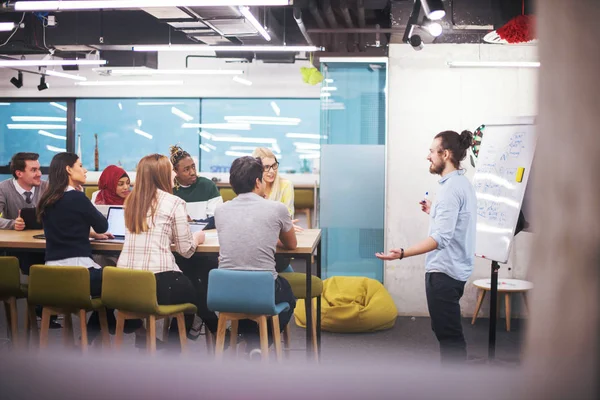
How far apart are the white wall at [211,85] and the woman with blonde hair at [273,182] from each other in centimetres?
578

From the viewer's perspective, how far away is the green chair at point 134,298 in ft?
11.5

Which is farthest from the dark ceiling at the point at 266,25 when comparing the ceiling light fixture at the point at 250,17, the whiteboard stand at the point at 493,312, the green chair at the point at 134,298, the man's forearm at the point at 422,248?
the green chair at the point at 134,298

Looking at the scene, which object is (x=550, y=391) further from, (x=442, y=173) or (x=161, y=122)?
(x=161, y=122)

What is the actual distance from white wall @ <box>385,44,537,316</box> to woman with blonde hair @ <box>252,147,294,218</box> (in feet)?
4.80

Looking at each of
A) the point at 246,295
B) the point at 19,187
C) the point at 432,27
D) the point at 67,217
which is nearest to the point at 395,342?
the point at 246,295

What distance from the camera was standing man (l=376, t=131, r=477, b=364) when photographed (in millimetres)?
3443

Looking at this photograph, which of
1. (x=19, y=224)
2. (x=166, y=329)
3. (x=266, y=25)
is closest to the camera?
(x=166, y=329)

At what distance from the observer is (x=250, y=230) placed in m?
3.51

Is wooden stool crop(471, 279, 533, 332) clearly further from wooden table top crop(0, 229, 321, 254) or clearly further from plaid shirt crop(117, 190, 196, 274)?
plaid shirt crop(117, 190, 196, 274)

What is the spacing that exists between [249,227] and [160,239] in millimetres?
547

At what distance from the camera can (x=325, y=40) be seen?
7160 mm

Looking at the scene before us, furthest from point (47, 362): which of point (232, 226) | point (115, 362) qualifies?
point (232, 226)

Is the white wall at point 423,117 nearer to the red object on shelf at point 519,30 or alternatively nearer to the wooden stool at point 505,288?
the wooden stool at point 505,288

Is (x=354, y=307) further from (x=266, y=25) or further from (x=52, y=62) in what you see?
(x=52, y=62)
